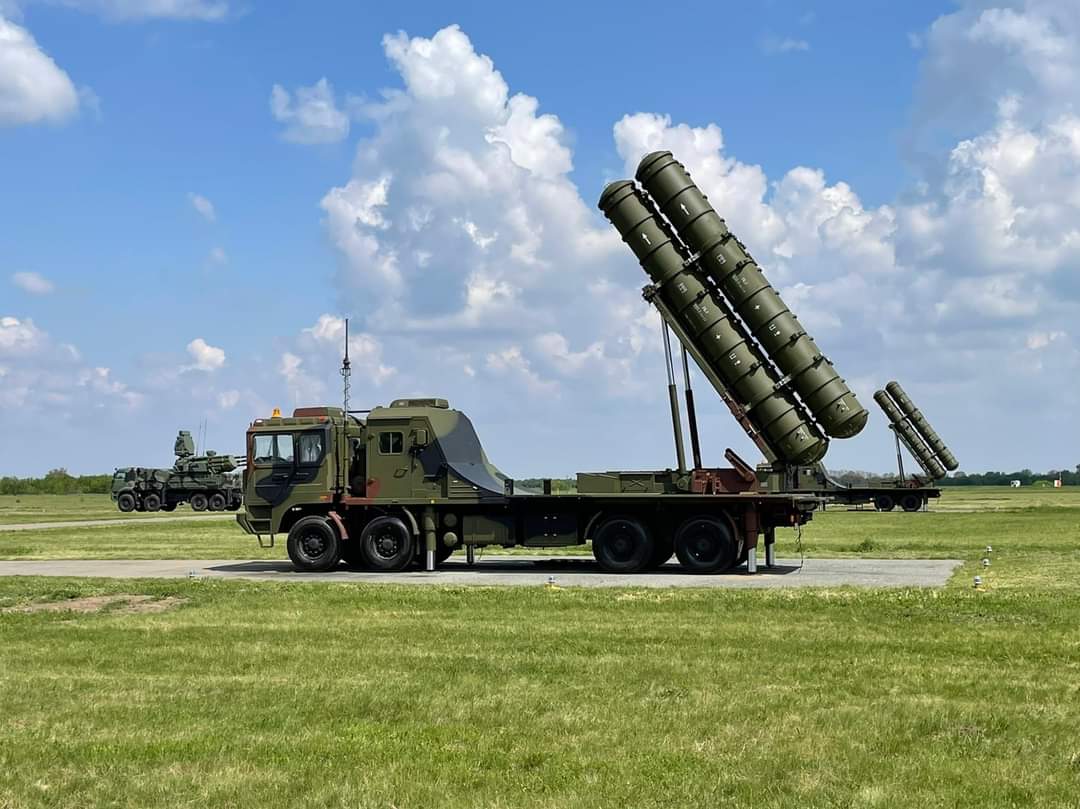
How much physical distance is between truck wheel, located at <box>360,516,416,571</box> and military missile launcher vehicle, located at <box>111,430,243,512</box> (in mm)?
41104

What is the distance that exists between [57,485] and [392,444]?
118m

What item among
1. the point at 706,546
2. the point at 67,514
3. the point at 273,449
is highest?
the point at 273,449

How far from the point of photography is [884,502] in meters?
51.9

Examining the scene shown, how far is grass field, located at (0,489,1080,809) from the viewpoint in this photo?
6.62 meters

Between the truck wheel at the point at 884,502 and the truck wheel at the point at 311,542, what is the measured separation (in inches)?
1378

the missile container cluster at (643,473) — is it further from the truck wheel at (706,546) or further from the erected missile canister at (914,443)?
the erected missile canister at (914,443)

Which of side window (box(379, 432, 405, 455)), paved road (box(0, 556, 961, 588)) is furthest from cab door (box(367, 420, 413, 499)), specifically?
paved road (box(0, 556, 961, 588))

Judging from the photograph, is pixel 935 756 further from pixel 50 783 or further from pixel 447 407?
pixel 447 407

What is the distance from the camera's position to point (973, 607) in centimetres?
1416

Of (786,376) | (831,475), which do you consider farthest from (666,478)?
(831,475)

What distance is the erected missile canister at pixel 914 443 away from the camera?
52469mm

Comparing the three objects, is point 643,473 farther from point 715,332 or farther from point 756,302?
point 756,302

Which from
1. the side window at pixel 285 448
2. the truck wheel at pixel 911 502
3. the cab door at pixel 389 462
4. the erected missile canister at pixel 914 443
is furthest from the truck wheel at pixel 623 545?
the erected missile canister at pixel 914 443

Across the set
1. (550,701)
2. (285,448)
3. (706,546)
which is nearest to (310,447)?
(285,448)
